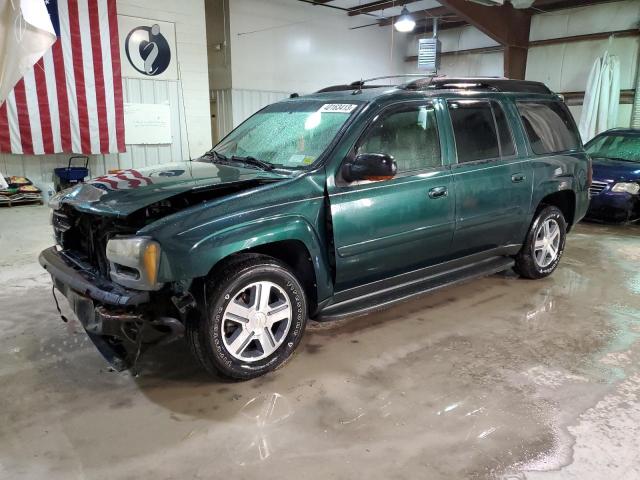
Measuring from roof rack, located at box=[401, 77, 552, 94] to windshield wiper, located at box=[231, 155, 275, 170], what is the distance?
116 cm

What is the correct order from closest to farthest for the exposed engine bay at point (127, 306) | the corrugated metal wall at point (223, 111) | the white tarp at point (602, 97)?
the exposed engine bay at point (127, 306), the white tarp at point (602, 97), the corrugated metal wall at point (223, 111)

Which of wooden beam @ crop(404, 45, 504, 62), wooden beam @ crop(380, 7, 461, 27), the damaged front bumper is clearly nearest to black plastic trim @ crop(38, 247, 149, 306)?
the damaged front bumper

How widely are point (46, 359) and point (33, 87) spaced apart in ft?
23.5

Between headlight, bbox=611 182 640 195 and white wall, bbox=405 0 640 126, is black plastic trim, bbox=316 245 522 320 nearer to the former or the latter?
headlight, bbox=611 182 640 195

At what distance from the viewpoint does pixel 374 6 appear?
42.7 feet

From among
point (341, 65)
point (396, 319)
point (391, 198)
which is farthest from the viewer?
point (341, 65)

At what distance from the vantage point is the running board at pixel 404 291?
10.2 feet

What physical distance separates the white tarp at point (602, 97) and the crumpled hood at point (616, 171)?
363 cm

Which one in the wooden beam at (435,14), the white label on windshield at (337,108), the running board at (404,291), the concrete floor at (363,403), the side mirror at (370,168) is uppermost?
the wooden beam at (435,14)

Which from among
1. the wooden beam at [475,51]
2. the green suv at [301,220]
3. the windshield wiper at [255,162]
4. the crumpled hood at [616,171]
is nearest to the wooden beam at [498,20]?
the wooden beam at [475,51]

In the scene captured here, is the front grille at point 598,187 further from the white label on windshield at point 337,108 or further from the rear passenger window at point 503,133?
the white label on windshield at point 337,108

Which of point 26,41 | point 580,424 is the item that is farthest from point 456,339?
point 26,41

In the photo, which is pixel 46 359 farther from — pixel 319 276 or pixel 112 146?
pixel 112 146

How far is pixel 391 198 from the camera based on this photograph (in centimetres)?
320
